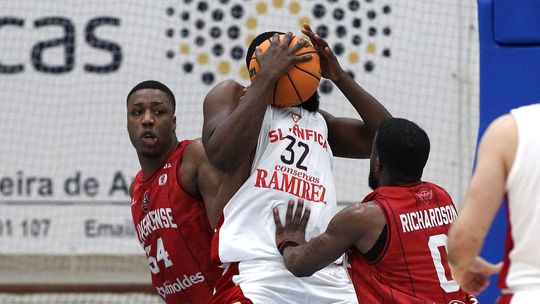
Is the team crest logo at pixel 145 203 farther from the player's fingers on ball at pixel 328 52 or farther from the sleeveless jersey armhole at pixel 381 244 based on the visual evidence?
the sleeveless jersey armhole at pixel 381 244

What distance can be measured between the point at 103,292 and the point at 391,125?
5.12 m

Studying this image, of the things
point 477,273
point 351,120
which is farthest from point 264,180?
point 477,273

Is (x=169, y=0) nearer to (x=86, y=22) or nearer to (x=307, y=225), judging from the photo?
(x=86, y=22)

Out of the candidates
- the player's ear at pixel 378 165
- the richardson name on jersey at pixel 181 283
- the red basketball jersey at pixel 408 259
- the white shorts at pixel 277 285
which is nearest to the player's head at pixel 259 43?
the player's ear at pixel 378 165

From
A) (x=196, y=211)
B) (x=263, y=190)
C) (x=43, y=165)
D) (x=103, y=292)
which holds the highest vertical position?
(x=263, y=190)

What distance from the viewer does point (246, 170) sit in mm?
4016

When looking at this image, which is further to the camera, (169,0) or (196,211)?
(169,0)

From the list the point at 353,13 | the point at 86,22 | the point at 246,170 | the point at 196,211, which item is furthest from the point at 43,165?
the point at 246,170

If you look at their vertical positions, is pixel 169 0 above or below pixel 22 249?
above

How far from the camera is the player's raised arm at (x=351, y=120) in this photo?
4398 millimetres

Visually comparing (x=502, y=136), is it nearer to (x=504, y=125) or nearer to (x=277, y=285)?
(x=504, y=125)

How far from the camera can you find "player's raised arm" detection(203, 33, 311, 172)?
384 cm

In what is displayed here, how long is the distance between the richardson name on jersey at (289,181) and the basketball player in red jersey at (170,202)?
660 mm

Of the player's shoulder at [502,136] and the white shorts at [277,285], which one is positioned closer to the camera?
the player's shoulder at [502,136]
